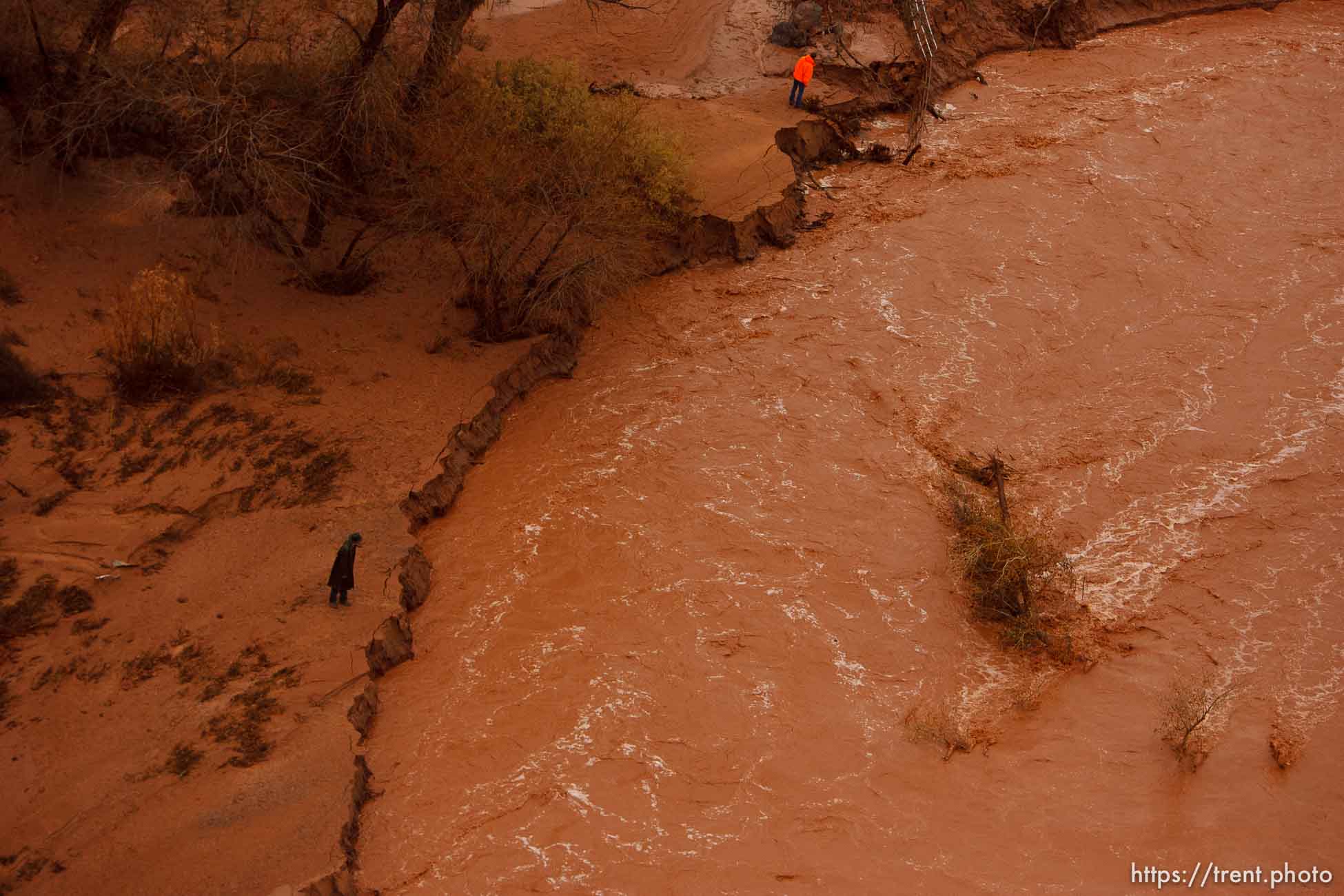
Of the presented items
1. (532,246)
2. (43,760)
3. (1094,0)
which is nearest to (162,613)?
(43,760)

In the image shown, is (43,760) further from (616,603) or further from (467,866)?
(616,603)

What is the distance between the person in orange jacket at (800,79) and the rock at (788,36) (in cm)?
108

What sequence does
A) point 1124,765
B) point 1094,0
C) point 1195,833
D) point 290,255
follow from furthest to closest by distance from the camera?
point 1094,0
point 290,255
point 1124,765
point 1195,833

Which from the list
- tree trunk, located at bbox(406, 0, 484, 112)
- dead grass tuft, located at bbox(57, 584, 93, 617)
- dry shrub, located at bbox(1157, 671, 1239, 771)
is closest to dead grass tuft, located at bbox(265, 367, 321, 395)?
dead grass tuft, located at bbox(57, 584, 93, 617)

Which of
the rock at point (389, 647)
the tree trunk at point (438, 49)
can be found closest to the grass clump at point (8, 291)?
the tree trunk at point (438, 49)

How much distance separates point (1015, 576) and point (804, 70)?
32.5ft

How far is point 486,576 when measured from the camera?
9.91 metres

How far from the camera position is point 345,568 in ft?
28.4

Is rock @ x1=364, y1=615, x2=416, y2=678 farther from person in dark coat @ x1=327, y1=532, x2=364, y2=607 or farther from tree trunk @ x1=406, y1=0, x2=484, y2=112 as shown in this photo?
tree trunk @ x1=406, y1=0, x2=484, y2=112

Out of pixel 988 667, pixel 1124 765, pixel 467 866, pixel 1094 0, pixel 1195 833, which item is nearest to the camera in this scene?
pixel 467 866

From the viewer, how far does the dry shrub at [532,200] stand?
1191 centimetres

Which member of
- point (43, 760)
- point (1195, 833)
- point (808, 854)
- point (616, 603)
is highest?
point (43, 760)

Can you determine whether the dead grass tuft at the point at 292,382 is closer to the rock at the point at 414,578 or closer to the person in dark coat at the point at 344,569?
the rock at the point at 414,578

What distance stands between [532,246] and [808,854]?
798cm
